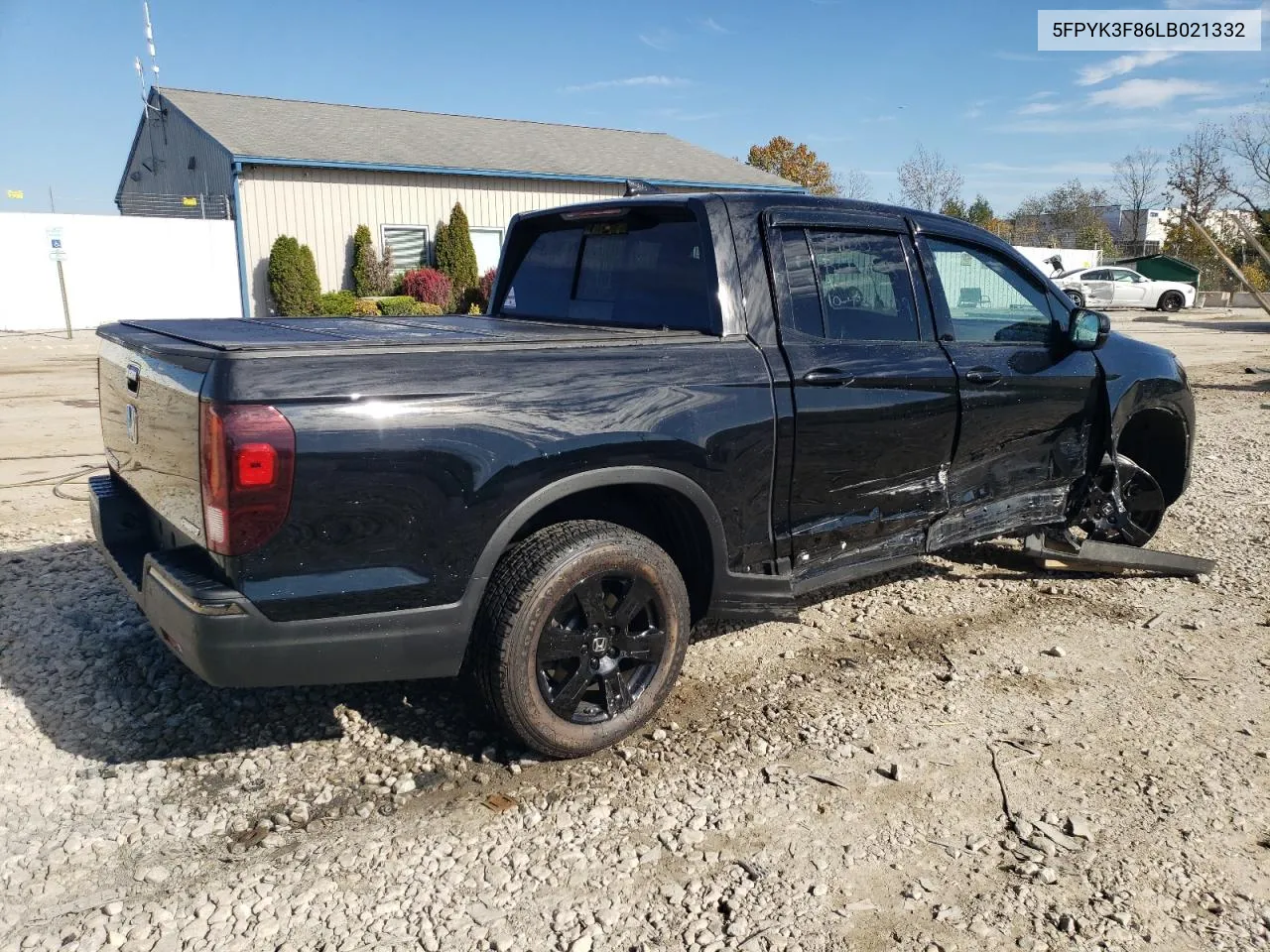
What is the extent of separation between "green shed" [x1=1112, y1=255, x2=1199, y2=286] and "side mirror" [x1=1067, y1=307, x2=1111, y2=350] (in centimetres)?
3600

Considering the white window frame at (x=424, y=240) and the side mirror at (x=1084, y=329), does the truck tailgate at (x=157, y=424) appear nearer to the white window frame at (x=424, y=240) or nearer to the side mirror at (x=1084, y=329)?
the side mirror at (x=1084, y=329)

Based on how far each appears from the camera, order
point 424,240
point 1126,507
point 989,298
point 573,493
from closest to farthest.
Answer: point 573,493 < point 989,298 < point 1126,507 < point 424,240

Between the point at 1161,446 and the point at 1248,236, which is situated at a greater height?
the point at 1248,236

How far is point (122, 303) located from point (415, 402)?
2372 cm

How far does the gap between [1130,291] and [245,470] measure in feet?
121

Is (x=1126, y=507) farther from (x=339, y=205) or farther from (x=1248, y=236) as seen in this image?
(x=339, y=205)

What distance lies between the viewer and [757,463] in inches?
140

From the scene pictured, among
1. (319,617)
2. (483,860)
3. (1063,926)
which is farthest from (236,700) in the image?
(1063,926)

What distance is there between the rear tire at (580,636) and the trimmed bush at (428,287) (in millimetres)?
20712

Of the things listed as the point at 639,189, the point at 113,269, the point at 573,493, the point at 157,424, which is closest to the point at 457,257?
the point at 113,269

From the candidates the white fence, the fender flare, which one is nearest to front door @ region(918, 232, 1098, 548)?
the fender flare

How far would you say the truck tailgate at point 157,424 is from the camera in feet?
9.20

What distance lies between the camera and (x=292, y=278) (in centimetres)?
2183

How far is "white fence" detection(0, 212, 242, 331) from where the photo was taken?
2225 cm
